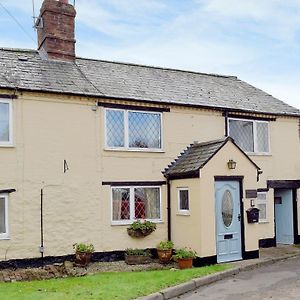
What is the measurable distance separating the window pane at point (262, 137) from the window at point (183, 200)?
4.65m

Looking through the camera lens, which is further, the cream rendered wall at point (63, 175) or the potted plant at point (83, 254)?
the potted plant at point (83, 254)

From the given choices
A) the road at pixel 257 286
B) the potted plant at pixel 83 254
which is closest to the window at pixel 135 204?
the potted plant at pixel 83 254

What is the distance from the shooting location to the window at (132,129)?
50.1 ft

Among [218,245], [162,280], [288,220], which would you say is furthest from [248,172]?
[162,280]

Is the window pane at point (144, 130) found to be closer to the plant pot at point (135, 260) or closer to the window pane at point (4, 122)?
the plant pot at point (135, 260)

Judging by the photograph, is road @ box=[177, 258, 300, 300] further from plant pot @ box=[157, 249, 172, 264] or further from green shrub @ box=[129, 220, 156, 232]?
green shrub @ box=[129, 220, 156, 232]

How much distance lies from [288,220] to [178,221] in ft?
20.2

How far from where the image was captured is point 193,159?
15250 mm

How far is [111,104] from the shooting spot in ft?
49.9

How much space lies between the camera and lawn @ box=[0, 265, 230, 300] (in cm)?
964

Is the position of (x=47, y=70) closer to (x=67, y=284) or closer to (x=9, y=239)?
(x=9, y=239)

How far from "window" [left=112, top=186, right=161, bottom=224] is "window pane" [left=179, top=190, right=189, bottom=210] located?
0.93m

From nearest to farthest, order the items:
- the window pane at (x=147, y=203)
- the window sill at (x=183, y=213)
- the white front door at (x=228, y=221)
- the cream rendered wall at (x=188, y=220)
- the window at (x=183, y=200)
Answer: the cream rendered wall at (x=188, y=220) → the white front door at (x=228, y=221) → the window sill at (x=183, y=213) → the window at (x=183, y=200) → the window pane at (x=147, y=203)

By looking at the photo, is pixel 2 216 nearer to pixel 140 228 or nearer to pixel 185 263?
pixel 140 228
